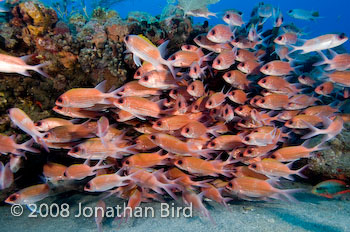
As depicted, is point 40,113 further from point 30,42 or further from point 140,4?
point 140,4

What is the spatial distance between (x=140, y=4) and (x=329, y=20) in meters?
103

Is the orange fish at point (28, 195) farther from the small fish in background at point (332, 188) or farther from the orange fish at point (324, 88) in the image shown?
the orange fish at point (324, 88)

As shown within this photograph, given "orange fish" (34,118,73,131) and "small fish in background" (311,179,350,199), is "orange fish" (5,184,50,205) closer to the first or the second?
"orange fish" (34,118,73,131)

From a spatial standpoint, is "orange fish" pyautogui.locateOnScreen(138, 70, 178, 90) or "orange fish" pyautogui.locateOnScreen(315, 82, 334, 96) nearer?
"orange fish" pyautogui.locateOnScreen(138, 70, 178, 90)

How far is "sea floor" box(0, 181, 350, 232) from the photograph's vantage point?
3.26 metres

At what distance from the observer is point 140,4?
102000 mm

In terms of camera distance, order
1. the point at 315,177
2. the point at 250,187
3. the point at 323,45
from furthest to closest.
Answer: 1. the point at 315,177
2. the point at 323,45
3. the point at 250,187

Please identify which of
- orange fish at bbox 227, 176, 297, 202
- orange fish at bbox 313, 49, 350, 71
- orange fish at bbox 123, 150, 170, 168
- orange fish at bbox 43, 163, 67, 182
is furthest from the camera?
orange fish at bbox 313, 49, 350, 71

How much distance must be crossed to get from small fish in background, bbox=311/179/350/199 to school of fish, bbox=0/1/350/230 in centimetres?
105

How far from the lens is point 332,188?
4316 millimetres

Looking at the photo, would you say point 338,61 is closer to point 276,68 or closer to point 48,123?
point 276,68

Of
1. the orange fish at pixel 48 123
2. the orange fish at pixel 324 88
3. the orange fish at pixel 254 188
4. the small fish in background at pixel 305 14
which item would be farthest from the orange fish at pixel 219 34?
the small fish in background at pixel 305 14

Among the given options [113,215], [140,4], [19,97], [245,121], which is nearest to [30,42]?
[19,97]

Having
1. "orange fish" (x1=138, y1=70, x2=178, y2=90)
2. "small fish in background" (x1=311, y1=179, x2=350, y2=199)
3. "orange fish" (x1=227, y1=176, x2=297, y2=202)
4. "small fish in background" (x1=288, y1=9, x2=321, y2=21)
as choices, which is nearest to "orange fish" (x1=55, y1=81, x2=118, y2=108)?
"orange fish" (x1=138, y1=70, x2=178, y2=90)
